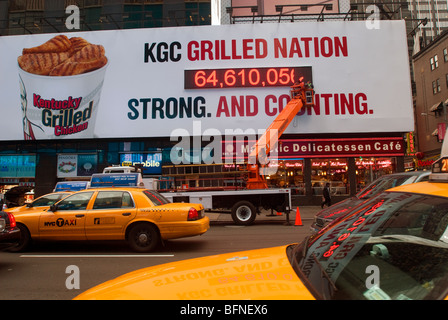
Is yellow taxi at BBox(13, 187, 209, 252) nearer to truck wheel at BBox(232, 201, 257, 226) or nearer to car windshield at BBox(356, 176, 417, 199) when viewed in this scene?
car windshield at BBox(356, 176, 417, 199)

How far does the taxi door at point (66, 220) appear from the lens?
7.27m

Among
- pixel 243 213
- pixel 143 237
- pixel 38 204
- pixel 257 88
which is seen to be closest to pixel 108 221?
pixel 143 237

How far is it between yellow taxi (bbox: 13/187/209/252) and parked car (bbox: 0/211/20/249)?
1238mm

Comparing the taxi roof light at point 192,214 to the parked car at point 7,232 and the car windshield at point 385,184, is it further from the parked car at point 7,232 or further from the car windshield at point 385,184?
the car windshield at point 385,184

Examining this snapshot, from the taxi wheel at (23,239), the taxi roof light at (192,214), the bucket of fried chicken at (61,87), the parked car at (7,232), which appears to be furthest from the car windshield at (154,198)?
the bucket of fried chicken at (61,87)

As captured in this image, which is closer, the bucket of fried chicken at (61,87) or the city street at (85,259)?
the city street at (85,259)

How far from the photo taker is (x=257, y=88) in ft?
69.9

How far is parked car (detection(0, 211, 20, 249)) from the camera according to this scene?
5.81 metres

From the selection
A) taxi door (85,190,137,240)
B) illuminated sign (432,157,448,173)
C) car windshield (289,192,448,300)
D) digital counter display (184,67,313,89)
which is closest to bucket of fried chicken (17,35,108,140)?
digital counter display (184,67,313,89)

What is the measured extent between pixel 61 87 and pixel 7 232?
64.7 feet

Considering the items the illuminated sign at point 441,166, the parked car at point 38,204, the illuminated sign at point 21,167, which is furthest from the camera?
the illuminated sign at point 21,167

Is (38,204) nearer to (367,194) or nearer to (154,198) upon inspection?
(154,198)
